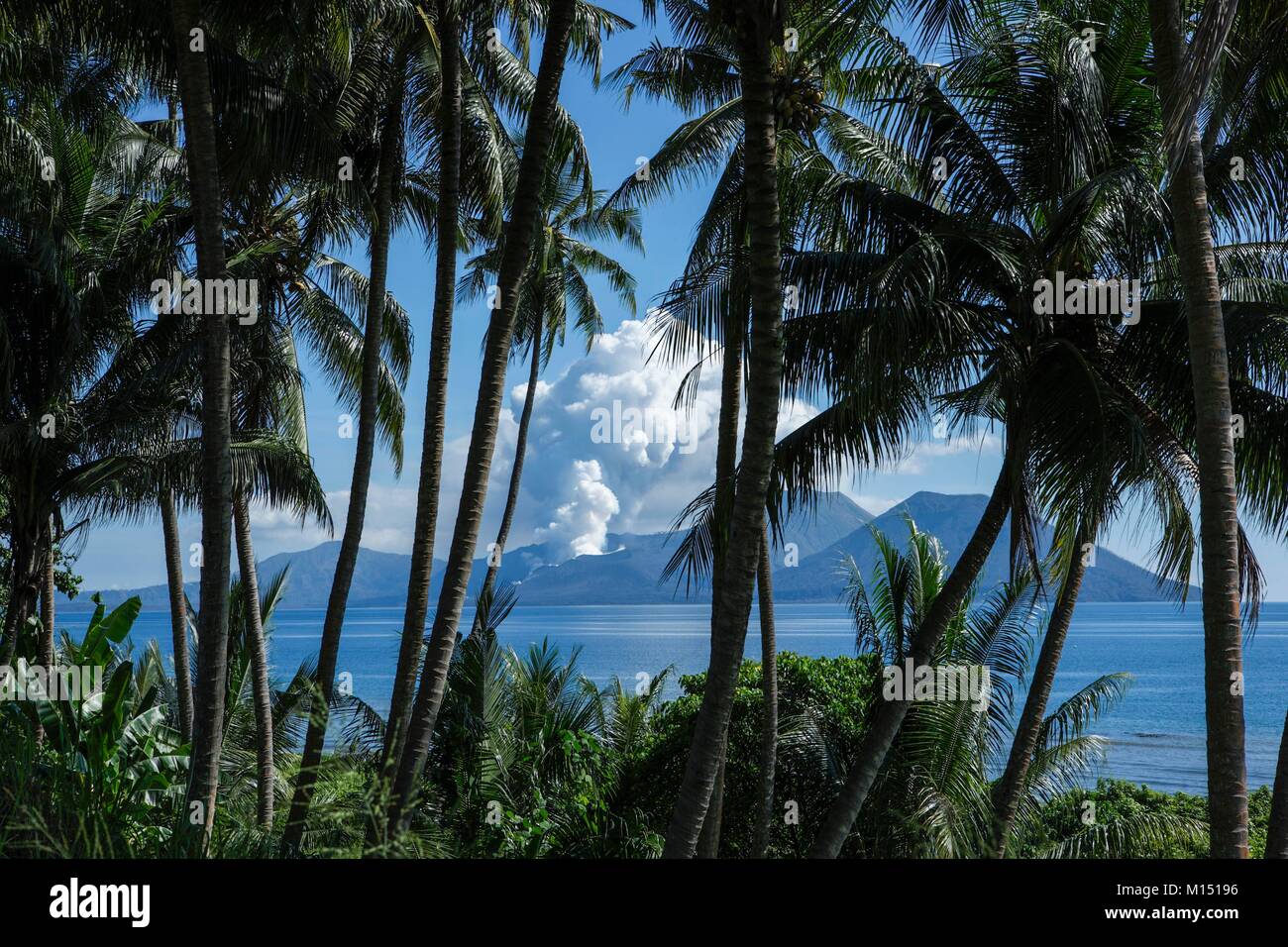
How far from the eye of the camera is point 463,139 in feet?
40.5

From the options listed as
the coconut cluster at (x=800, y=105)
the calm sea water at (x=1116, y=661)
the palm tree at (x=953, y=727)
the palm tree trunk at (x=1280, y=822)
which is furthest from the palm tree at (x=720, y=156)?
the calm sea water at (x=1116, y=661)

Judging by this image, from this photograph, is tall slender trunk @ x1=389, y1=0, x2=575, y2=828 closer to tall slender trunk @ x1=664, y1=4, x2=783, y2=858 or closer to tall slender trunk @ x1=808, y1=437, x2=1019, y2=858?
tall slender trunk @ x1=664, y1=4, x2=783, y2=858

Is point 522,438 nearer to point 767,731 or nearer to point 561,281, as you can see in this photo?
point 561,281

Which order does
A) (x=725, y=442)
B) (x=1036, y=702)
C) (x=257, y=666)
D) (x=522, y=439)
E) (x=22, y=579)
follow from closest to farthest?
1. (x=725, y=442)
2. (x=1036, y=702)
3. (x=22, y=579)
4. (x=257, y=666)
5. (x=522, y=439)

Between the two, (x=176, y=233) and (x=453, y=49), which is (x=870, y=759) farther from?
(x=176, y=233)

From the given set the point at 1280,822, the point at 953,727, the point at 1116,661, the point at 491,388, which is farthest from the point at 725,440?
the point at 1116,661

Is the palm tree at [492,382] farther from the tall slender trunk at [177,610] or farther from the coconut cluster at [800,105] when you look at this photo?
the tall slender trunk at [177,610]

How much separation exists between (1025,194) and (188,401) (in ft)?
37.3

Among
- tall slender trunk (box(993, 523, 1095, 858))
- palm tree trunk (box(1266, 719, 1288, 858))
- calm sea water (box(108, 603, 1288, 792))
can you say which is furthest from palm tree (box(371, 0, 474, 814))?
calm sea water (box(108, 603, 1288, 792))

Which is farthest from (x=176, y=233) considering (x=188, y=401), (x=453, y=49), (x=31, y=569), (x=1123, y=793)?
(x=1123, y=793)

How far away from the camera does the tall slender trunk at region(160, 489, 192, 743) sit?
14945 millimetres

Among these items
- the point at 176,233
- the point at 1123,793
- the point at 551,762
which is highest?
the point at 176,233

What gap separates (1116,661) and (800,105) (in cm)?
9357

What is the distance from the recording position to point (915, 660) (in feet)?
30.9
